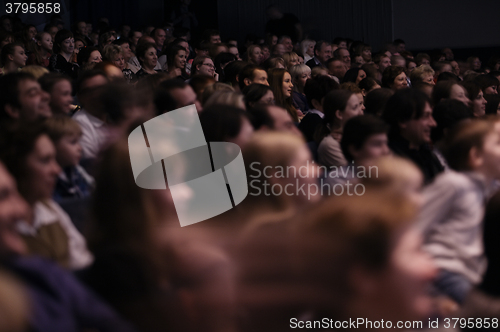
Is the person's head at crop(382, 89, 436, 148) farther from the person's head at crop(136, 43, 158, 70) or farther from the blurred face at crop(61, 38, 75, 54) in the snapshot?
the blurred face at crop(61, 38, 75, 54)

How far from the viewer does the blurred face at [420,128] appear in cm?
193

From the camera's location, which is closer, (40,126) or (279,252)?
(279,252)

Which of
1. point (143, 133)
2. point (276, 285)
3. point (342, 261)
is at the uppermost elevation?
point (143, 133)

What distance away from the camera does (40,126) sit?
135cm

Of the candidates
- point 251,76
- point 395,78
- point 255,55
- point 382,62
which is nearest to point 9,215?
point 251,76

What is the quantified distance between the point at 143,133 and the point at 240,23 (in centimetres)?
663

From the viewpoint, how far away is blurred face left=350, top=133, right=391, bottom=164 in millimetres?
1664

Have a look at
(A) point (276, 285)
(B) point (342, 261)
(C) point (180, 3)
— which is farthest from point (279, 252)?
(C) point (180, 3)

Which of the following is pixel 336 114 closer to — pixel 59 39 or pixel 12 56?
pixel 12 56

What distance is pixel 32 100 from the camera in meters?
1.82

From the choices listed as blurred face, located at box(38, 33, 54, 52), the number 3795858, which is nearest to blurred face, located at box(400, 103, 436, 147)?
blurred face, located at box(38, 33, 54, 52)

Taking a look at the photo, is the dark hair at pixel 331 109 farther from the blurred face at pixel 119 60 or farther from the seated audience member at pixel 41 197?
the blurred face at pixel 119 60

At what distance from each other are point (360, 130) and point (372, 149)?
72mm

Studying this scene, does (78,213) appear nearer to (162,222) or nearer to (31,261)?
(162,222)
